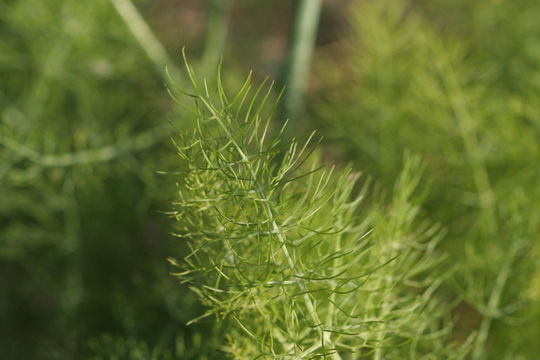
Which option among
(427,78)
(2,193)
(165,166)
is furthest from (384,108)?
(2,193)

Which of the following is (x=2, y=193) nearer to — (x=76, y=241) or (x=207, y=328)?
(x=76, y=241)

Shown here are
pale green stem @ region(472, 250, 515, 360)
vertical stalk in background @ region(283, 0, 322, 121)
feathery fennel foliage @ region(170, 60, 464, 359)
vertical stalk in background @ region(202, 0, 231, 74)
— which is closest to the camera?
feathery fennel foliage @ region(170, 60, 464, 359)

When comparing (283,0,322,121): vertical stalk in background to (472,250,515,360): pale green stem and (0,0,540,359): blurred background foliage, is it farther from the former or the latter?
(472,250,515,360): pale green stem

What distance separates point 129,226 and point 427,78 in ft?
0.96

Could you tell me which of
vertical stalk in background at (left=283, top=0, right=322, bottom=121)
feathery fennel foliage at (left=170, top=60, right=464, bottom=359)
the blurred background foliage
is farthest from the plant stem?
feathery fennel foliage at (left=170, top=60, right=464, bottom=359)

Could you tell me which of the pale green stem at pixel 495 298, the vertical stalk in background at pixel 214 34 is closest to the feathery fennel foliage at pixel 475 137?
the pale green stem at pixel 495 298

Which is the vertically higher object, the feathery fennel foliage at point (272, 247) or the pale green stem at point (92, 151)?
the feathery fennel foliage at point (272, 247)

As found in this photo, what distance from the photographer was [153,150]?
592 mm

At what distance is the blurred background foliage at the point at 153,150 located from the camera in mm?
459

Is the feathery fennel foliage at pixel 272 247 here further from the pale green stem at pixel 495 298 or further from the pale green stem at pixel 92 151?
the pale green stem at pixel 92 151

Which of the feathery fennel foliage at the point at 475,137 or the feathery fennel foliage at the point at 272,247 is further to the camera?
the feathery fennel foliage at the point at 475,137

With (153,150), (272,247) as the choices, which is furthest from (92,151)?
(272,247)

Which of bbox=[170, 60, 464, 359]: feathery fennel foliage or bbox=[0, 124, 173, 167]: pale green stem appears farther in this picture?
bbox=[0, 124, 173, 167]: pale green stem

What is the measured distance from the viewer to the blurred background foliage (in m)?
0.46
